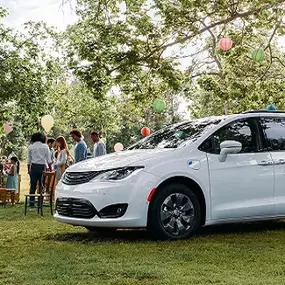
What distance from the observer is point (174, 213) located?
7.37 meters

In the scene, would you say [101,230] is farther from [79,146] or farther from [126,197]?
[79,146]

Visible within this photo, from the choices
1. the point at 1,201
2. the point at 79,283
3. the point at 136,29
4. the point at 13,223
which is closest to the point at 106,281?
the point at 79,283

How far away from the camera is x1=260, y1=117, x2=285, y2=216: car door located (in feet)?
26.3

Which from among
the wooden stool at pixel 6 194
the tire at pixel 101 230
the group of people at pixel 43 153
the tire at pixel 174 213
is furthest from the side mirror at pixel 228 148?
the wooden stool at pixel 6 194

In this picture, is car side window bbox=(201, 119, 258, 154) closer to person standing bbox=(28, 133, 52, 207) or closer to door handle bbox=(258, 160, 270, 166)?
door handle bbox=(258, 160, 270, 166)

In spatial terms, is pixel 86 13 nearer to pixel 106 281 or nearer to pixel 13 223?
pixel 13 223

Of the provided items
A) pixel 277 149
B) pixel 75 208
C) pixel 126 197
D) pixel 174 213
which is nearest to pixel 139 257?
pixel 126 197

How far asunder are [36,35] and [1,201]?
1420cm

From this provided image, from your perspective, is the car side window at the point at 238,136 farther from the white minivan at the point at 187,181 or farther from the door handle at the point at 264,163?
the door handle at the point at 264,163

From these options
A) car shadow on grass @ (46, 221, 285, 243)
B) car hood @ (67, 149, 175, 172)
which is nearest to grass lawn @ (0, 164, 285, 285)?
car shadow on grass @ (46, 221, 285, 243)

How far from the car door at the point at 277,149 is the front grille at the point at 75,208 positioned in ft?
8.02

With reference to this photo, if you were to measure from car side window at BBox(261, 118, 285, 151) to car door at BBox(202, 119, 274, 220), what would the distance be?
6.8 inches

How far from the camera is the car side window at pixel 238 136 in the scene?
7.84 metres

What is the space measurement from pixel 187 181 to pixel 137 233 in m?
1.15
